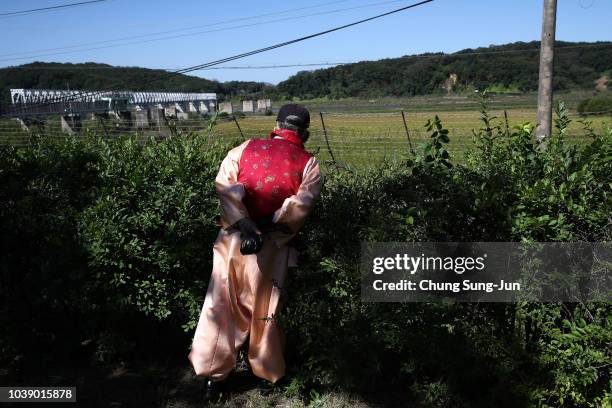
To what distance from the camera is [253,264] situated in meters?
3.23

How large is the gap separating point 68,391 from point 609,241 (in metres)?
3.20

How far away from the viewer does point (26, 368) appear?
4023 mm

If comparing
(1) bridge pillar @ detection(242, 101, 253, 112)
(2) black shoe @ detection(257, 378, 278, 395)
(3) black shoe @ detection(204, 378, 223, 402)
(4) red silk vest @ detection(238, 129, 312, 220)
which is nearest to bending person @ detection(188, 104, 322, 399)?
(4) red silk vest @ detection(238, 129, 312, 220)

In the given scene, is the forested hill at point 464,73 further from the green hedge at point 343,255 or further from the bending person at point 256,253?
the bending person at point 256,253

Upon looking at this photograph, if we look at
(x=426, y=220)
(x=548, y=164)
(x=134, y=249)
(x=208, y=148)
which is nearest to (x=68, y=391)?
(x=134, y=249)

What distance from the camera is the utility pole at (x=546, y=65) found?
7426 millimetres

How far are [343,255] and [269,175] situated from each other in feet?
1.92

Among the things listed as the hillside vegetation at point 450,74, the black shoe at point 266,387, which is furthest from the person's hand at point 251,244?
the hillside vegetation at point 450,74

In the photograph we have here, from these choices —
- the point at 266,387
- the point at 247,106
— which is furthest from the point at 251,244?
the point at 247,106

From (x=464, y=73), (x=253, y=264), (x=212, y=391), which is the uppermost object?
(x=464, y=73)

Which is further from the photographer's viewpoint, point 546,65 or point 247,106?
point 247,106

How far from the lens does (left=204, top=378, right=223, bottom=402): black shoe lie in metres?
3.46

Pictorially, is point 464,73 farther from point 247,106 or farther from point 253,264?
point 253,264

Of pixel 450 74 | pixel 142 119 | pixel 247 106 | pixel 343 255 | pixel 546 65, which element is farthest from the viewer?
pixel 247 106
